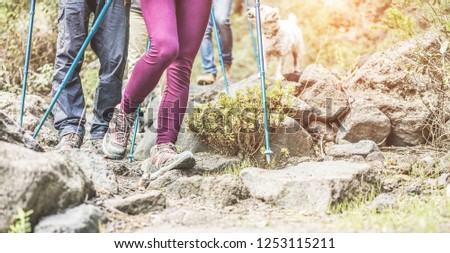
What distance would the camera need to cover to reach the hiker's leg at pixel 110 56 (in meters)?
4.54

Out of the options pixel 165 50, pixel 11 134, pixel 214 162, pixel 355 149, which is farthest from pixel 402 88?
pixel 11 134

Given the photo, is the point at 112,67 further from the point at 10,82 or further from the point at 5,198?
the point at 10,82

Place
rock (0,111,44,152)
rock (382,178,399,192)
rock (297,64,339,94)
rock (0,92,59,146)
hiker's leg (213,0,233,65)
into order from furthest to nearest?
hiker's leg (213,0,233,65) → rock (297,64,339,94) → rock (0,92,59,146) → rock (382,178,399,192) → rock (0,111,44,152)

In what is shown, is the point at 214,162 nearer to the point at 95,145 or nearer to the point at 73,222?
the point at 95,145

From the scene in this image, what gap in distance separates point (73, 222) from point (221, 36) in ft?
15.6

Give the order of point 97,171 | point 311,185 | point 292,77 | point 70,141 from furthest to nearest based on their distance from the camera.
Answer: point 292,77 < point 70,141 < point 97,171 < point 311,185

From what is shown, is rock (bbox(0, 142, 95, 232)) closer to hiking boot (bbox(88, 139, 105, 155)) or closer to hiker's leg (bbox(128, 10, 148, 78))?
hiking boot (bbox(88, 139, 105, 155))

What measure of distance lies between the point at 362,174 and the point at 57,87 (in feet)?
8.06

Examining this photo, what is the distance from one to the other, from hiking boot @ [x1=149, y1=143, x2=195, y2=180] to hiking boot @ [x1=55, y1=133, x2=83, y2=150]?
0.73 metres

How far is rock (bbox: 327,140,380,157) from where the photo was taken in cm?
447

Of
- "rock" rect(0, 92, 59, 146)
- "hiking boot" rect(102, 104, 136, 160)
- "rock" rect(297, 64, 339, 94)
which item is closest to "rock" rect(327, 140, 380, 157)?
"rock" rect(297, 64, 339, 94)

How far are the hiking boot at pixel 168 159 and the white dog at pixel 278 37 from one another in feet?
8.89

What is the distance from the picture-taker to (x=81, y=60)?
4.54 m

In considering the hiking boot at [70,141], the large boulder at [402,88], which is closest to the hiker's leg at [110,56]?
the hiking boot at [70,141]
